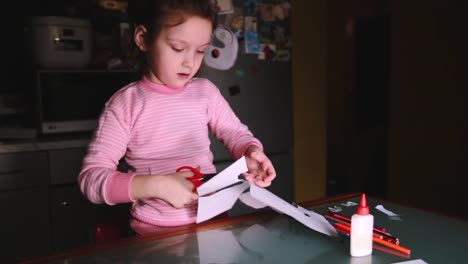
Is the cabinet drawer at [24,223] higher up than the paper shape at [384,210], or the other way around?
the paper shape at [384,210]

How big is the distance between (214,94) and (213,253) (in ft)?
1.52

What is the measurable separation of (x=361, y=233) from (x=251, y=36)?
5.96ft

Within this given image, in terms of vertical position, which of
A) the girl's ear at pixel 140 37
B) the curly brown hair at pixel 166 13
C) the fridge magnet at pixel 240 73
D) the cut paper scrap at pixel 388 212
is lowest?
Result: the cut paper scrap at pixel 388 212

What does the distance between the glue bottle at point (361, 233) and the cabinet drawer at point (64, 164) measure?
1571 mm

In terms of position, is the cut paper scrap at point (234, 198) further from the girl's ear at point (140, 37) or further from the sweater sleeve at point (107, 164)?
the girl's ear at point (140, 37)

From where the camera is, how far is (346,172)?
449 centimetres

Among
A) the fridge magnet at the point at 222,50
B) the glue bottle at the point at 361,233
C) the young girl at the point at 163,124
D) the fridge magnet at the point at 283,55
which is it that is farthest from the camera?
the fridge magnet at the point at 283,55

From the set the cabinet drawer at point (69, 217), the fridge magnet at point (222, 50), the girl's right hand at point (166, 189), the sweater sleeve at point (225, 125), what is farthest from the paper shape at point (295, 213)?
the fridge magnet at point (222, 50)

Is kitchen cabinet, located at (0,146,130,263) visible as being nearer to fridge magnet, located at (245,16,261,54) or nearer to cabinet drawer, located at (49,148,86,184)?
cabinet drawer, located at (49,148,86,184)

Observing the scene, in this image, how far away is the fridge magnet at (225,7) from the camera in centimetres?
241

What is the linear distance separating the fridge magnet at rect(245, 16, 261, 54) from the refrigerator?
30 millimetres

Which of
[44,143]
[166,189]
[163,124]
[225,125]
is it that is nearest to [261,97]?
[44,143]

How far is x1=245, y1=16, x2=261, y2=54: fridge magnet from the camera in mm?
2521

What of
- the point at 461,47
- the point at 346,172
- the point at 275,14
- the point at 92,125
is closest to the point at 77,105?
the point at 92,125
